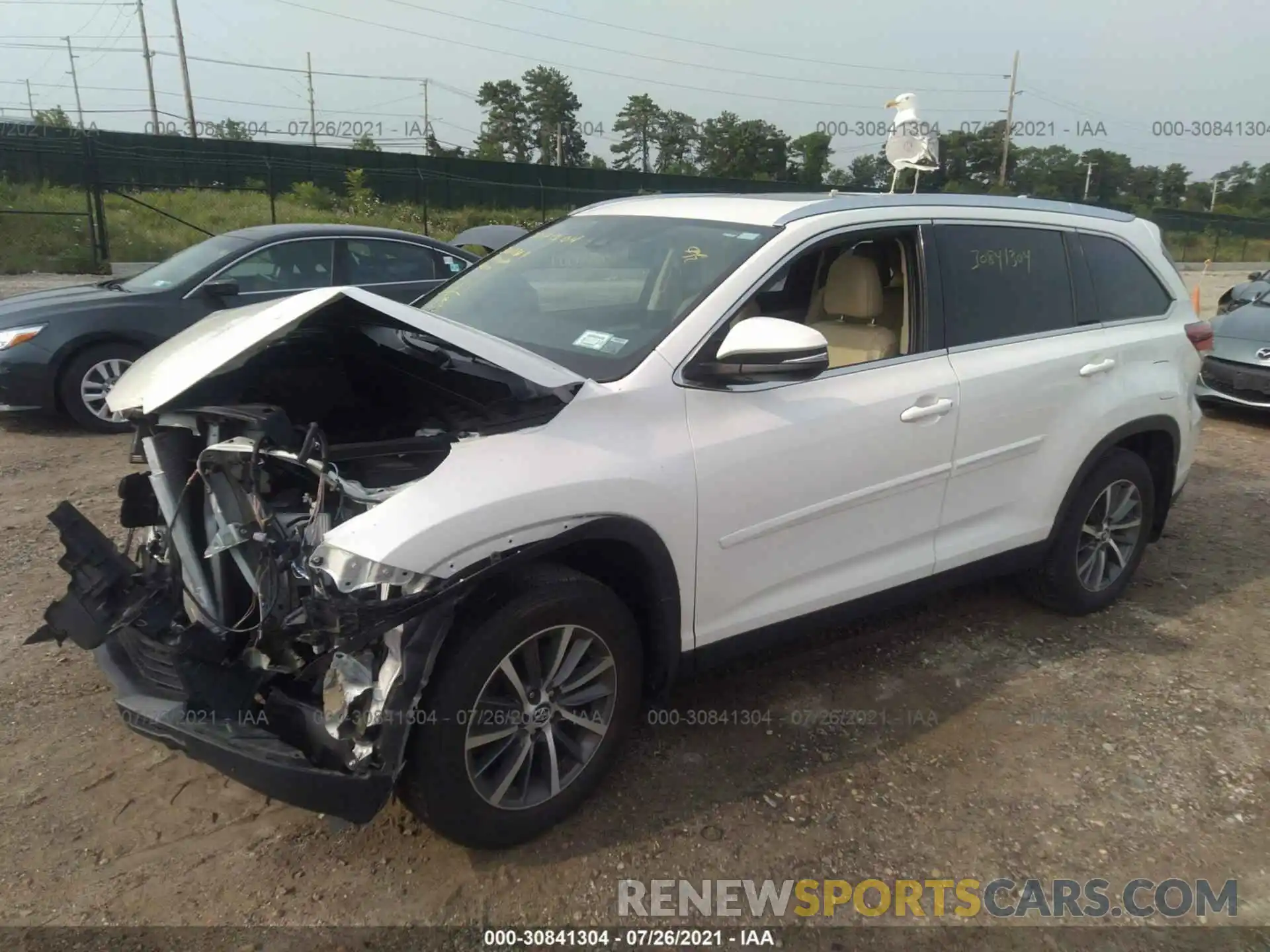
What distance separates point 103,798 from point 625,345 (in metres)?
2.21

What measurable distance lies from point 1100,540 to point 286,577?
12.3ft

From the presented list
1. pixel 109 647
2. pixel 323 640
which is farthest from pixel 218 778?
pixel 323 640

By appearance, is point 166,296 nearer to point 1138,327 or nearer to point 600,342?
point 600,342

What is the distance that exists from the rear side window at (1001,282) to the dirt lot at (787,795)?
56.7 inches

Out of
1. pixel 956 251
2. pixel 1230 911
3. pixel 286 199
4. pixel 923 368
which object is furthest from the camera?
pixel 286 199

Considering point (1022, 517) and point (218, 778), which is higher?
point (1022, 517)

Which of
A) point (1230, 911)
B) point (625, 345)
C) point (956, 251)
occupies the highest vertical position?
point (956, 251)

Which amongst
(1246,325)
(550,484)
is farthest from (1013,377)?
(1246,325)

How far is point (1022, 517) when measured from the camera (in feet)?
13.3

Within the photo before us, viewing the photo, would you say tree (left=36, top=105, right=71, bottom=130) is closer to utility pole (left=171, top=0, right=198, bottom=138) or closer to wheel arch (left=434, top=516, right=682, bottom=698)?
utility pole (left=171, top=0, right=198, bottom=138)

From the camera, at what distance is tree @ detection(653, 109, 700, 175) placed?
5082cm

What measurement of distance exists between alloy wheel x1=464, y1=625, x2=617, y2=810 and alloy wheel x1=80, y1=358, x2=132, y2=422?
560 centimetres

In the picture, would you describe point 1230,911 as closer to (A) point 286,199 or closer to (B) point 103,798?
(B) point 103,798

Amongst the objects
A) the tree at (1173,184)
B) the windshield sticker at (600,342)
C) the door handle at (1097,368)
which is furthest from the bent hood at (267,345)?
the tree at (1173,184)
